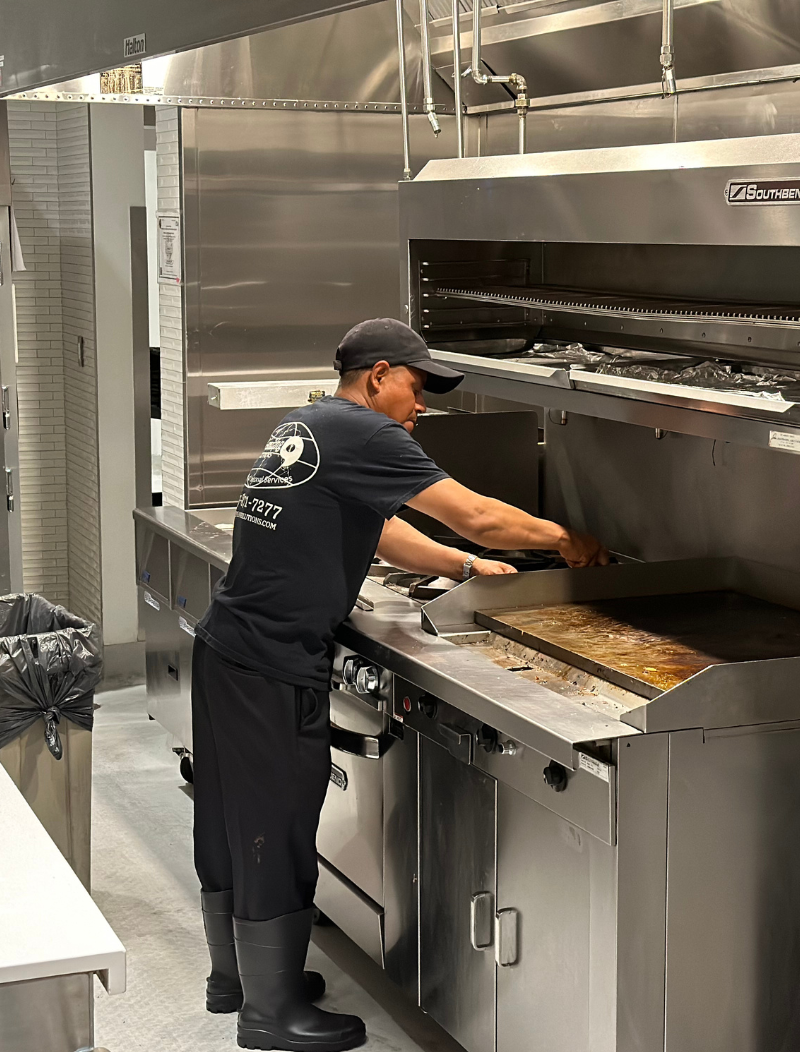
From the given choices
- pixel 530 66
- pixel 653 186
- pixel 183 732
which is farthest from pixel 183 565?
pixel 653 186

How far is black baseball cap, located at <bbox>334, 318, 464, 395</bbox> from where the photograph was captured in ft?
10.5

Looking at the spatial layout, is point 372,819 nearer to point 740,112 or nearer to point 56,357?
point 740,112

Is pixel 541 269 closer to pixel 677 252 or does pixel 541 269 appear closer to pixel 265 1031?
pixel 677 252

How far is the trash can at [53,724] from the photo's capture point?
139 inches

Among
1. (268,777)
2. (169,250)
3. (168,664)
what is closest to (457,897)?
(268,777)

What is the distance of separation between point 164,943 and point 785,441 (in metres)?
2.33

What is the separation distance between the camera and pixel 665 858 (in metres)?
2.45

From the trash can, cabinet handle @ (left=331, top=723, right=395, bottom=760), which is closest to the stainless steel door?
the trash can

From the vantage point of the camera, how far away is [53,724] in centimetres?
360

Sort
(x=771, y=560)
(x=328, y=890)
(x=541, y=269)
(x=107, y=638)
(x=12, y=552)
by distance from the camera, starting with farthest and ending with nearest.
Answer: (x=107, y=638)
(x=12, y=552)
(x=541, y=269)
(x=328, y=890)
(x=771, y=560)

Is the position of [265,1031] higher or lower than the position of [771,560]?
lower

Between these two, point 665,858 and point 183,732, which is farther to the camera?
point 183,732

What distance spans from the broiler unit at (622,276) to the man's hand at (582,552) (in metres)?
0.40

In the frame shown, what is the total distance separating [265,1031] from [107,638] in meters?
3.19
